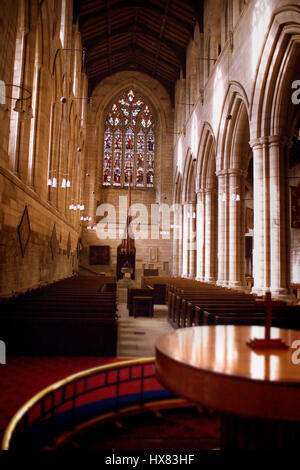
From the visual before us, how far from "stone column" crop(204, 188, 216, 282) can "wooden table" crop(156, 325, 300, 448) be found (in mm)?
14148

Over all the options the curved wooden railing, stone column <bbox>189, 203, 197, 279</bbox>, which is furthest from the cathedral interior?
the curved wooden railing

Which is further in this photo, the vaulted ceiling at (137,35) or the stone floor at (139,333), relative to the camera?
the vaulted ceiling at (137,35)

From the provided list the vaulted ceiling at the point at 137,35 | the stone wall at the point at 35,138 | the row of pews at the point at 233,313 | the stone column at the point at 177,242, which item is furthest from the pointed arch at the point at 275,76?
the stone column at the point at 177,242

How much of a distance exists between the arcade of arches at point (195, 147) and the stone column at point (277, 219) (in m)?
0.03

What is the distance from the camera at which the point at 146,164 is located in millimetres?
26953

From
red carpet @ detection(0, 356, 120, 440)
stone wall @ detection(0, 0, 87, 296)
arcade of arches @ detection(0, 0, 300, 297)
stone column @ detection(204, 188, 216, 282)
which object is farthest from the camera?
stone column @ detection(204, 188, 216, 282)

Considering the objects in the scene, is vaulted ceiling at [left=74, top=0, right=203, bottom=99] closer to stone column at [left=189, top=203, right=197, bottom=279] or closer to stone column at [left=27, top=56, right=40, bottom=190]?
stone column at [left=27, top=56, right=40, bottom=190]

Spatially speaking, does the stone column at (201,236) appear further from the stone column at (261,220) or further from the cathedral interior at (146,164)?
the stone column at (261,220)

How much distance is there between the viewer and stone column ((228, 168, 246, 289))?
12516mm

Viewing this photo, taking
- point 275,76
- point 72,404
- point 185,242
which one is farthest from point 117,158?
point 72,404

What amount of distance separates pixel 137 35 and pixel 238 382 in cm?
2401

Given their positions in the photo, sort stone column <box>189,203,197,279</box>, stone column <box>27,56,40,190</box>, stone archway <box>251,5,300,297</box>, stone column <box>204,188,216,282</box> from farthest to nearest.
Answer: stone column <box>189,203,197,279</box> → stone column <box>204,188,216,282</box> → stone column <box>27,56,40,190</box> → stone archway <box>251,5,300,297</box>

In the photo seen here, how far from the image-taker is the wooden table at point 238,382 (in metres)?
1.40

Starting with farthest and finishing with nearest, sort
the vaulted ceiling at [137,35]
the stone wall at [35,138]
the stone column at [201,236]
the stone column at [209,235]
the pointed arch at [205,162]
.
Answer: the vaulted ceiling at [137,35]
the stone column at [201,236]
the pointed arch at [205,162]
the stone column at [209,235]
the stone wall at [35,138]
